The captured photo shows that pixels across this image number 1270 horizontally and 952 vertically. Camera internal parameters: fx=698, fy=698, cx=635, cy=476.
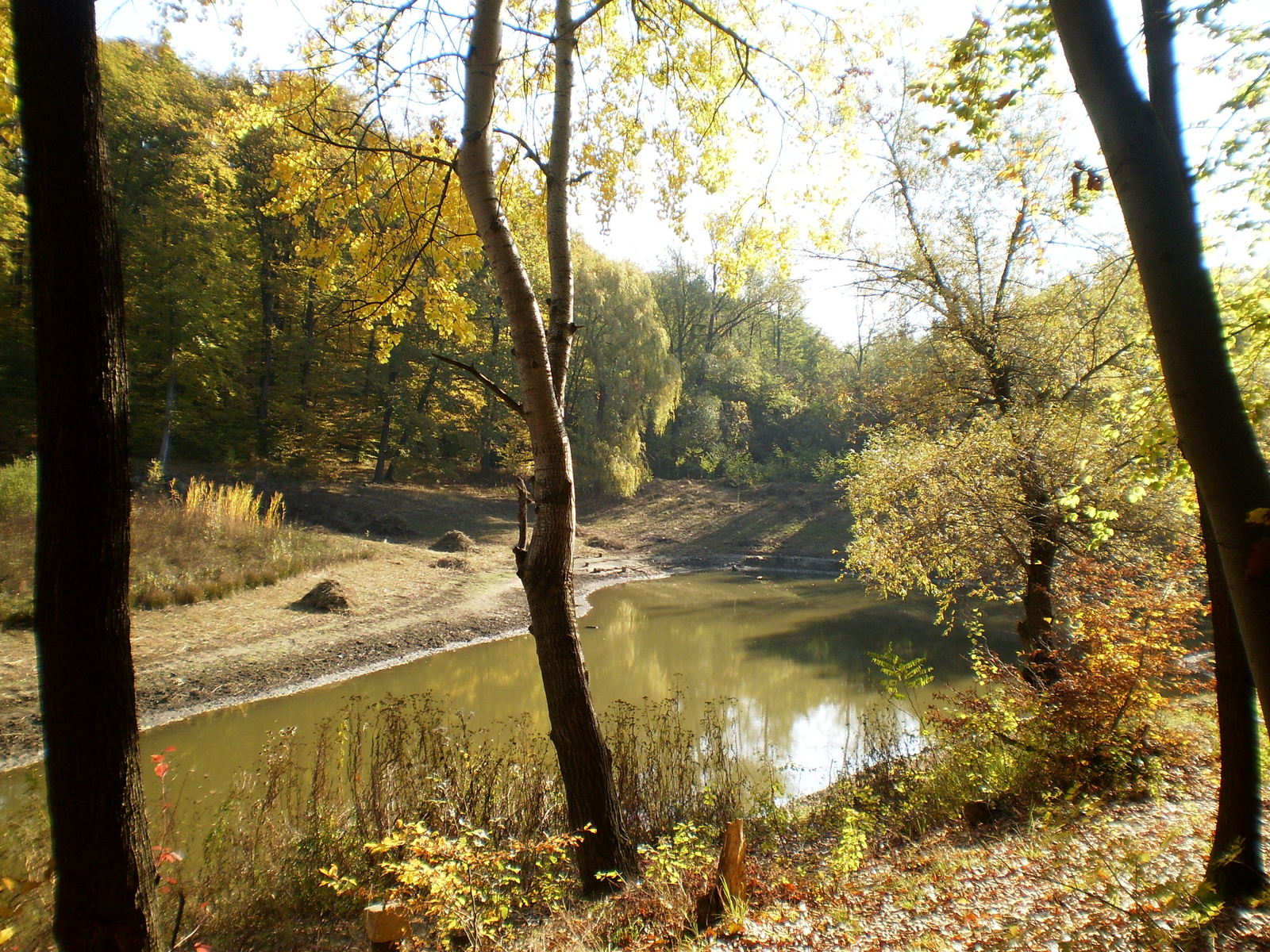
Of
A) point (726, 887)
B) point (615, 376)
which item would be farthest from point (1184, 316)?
point (615, 376)

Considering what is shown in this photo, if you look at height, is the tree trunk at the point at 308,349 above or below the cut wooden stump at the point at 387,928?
above

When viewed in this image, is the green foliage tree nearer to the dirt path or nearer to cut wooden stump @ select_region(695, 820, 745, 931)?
cut wooden stump @ select_region(695, 820, 745, 931)

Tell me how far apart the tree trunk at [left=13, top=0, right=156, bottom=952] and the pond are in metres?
3.32

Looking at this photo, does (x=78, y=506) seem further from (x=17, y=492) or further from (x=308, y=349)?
Result: (x=308, y=349)

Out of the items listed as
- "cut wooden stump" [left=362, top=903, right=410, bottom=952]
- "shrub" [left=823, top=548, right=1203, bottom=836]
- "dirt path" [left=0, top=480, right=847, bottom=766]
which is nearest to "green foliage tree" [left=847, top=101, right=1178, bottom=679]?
"shrub" [left=823, top=548, right=1203, bottom=836]

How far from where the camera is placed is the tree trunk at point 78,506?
1.90 m

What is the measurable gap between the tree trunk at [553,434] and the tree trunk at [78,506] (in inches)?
67.1

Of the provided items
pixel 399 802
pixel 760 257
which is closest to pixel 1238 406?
pixel 760 257

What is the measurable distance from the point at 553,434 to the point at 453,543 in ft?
50.2

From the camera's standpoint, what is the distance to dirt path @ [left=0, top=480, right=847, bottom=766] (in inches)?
329

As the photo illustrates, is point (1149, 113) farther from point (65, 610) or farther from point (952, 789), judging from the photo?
point (952, 789)

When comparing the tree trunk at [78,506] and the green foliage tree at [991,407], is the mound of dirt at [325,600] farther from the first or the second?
the tree trunk at [78,506]

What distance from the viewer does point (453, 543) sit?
18156 mm

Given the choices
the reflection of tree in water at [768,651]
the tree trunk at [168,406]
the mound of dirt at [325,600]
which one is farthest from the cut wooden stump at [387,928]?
the tree trunk at [168,406]
